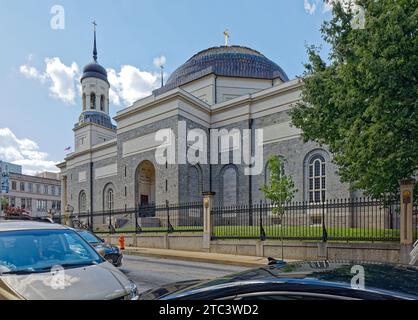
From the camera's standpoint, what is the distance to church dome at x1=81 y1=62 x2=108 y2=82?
4634cm

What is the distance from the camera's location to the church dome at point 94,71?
46344 mm

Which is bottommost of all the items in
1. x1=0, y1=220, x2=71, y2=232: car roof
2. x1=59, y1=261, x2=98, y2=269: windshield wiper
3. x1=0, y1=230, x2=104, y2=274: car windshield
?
x1=59, y1=261, x2=98, y2=269: windshield wiper

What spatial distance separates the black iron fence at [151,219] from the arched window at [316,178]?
11002mm

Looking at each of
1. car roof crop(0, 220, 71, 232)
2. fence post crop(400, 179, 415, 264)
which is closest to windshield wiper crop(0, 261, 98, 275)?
car roof crop(0, 220, 71, 232)

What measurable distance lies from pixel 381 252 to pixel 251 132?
20220 millimetres

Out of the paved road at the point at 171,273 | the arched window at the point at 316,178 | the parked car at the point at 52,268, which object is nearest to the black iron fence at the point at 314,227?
the paved road at the point at 171,273

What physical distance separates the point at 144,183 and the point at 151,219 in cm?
957

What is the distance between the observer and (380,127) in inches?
431

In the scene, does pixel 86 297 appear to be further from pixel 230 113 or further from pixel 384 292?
pixel 230 113

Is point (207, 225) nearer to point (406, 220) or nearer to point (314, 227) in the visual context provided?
point (314, 227)

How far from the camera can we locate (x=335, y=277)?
243 centimetres

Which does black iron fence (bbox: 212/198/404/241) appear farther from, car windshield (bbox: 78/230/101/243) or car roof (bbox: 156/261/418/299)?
car roof (bbox: 156/261/418/299)

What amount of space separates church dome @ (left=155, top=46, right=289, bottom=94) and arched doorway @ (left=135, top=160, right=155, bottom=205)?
11.7 m
